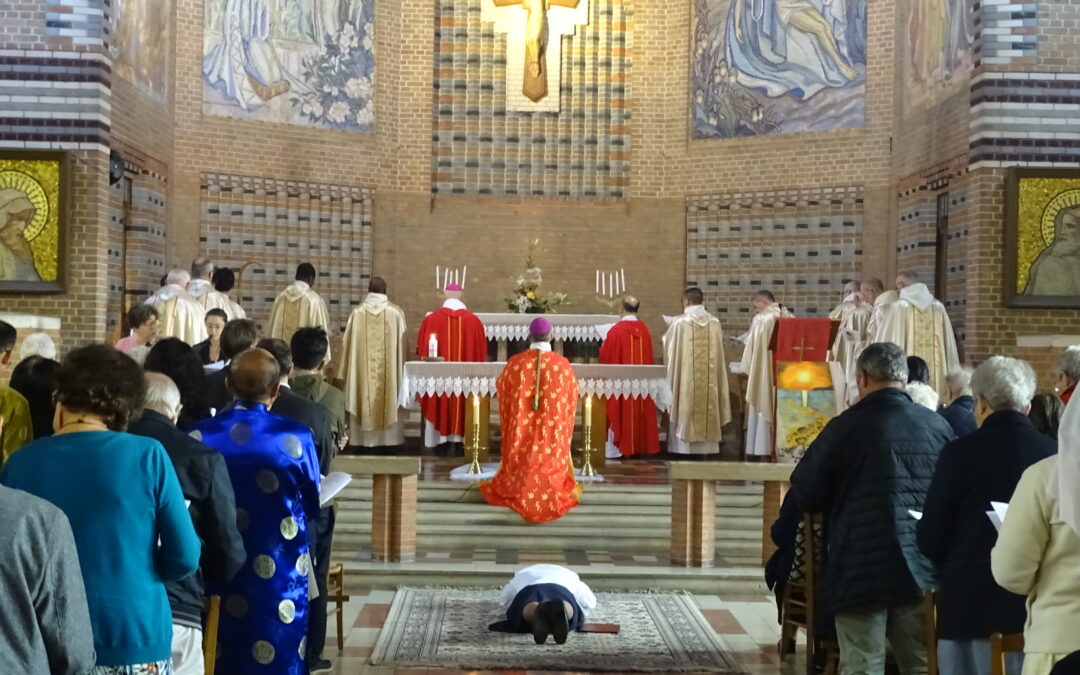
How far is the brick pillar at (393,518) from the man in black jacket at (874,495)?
4858mm

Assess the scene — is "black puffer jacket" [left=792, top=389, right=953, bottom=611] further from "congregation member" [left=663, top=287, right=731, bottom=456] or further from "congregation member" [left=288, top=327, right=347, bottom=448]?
"congregation member" [left=663, top=287, right=731, bottom=456]

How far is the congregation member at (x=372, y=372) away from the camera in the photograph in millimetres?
15266

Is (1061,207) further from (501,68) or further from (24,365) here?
(24,365)

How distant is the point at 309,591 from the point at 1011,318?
32.5ft

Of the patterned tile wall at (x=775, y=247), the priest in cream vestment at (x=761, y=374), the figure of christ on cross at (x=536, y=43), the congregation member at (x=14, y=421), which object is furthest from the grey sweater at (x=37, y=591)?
the figure of christ on cross at (x=536, y=43)

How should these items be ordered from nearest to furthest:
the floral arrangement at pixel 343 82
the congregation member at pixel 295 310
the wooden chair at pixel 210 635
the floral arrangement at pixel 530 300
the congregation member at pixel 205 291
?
the wooden chair at pixel 210 635 → the congregation member at pixel 205 291 → the congregation member at pixel 295 310 → the floral arrangement at pixel 530 300 → the floral arrangement at pixel 343 82

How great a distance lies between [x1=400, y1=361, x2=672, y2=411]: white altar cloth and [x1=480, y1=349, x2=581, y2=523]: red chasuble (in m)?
1.91

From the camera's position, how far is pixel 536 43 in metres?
19.6

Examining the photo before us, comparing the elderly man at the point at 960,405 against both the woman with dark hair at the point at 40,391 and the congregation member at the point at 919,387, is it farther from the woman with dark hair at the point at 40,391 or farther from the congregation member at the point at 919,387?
the woman with dark hair at the point at 40,391

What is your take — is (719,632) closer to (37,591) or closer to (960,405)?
(960,405)

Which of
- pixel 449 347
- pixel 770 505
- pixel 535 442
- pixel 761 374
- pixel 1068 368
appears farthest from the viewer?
pixel 449 347

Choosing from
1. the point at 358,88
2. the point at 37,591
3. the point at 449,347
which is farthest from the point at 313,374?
the point at 358,88

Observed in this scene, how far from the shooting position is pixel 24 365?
6375mm

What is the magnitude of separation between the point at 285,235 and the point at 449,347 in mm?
3874
